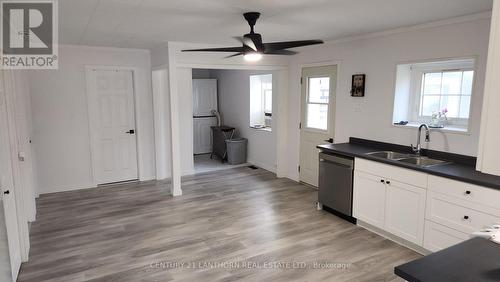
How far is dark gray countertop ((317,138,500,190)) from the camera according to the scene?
2693mm

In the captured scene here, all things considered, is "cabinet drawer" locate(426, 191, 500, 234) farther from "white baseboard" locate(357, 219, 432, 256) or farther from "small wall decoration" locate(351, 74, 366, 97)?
"small wall decoration" locate(351, 74, 366, 97)

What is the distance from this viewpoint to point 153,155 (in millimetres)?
5906

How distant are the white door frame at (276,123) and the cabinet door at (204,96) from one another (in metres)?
2.61

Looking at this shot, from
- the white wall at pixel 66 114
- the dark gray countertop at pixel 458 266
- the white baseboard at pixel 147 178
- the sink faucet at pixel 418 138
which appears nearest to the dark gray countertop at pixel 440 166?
the sink faucet at pixel 418 138

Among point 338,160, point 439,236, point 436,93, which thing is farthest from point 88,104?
point 439,236

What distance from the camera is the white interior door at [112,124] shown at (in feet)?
17.6

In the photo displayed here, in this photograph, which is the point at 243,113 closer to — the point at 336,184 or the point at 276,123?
the point at 276,123

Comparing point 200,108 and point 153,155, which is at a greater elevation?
point 200,108

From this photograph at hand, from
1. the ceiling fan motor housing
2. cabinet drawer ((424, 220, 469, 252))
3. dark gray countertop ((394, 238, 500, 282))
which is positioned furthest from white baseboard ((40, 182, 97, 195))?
dark gray countertop ((394, 238, 500, 282))

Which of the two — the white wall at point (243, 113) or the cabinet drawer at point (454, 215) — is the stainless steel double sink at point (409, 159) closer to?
the cabinet drawer at point (454, 215)

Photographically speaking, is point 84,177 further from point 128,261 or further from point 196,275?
point 196,275

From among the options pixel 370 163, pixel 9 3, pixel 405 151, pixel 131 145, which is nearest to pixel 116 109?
pixel 131 145

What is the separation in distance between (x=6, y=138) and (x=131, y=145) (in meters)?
2.91

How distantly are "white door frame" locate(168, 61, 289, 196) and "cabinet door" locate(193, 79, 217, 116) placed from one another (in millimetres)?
2614
